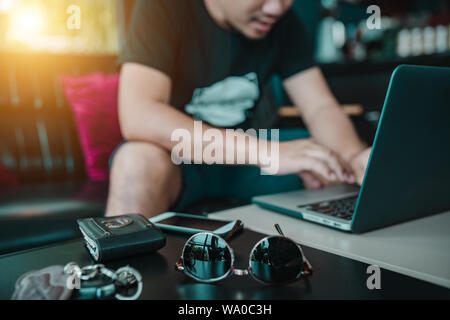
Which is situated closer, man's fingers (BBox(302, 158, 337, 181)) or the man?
man's fingers (BBox(302, 158, 337, 181))

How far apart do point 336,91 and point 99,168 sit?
5.96 ft

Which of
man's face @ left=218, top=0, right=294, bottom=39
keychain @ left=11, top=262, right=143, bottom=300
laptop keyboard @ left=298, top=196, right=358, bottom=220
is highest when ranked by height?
man's face @ left=218, top=0, right=294, bottom=39

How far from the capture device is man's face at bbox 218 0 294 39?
102 centimetres

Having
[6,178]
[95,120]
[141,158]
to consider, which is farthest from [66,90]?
[141,158]

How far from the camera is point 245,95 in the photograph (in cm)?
126

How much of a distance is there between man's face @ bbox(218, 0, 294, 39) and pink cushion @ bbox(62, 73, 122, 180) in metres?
0.53

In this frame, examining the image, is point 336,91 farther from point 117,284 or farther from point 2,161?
point 117,284

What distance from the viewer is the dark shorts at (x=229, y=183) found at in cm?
104

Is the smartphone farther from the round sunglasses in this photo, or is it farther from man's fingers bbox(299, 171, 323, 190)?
man's fingers bbox(299, 171, 323, 190)

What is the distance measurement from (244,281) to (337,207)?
0.30m

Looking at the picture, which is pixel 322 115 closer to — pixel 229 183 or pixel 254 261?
pixel 229 183

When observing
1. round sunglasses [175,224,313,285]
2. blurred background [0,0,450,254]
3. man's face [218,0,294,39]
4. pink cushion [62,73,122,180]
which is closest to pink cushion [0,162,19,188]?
blurred background [0,0,450,254]
